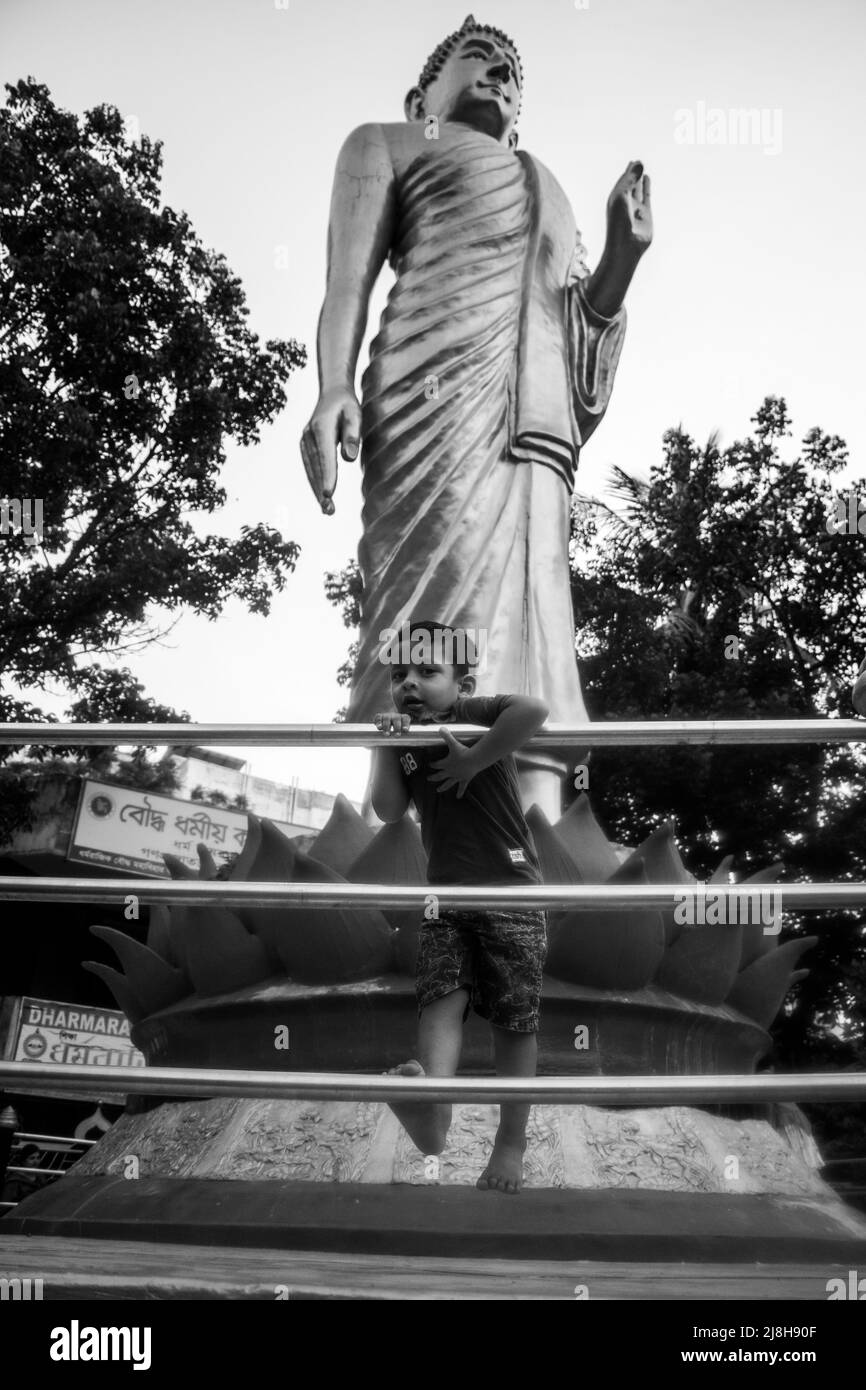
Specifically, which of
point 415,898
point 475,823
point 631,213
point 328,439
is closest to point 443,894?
point 415,898

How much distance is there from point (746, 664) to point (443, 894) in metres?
11.4

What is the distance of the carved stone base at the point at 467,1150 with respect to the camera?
223 centimetres

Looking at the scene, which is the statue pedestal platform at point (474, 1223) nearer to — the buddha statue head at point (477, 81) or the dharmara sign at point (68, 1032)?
the buddha statue head at point (477, 81)

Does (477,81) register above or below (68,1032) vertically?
above

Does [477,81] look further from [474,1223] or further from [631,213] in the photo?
[474,1223]

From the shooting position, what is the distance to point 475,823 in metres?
2.08

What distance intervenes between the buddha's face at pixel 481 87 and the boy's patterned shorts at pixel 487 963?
12.8ft

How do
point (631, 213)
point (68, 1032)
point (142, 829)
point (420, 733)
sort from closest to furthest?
1. point (420, 733)
2. point (631, 213)
3. point (68, 1032)
4. point (142, 829)

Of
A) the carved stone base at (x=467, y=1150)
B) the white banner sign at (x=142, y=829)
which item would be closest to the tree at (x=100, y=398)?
the white banner sign at (x=142, y=829)

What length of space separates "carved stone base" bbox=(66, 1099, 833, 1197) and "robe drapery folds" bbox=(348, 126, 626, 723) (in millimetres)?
1564

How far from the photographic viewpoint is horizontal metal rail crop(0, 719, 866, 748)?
6.04 ft

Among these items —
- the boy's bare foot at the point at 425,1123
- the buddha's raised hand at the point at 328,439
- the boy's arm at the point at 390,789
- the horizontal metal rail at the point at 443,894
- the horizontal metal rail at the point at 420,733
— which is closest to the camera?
the horizontal metal rail at the point at 443,894

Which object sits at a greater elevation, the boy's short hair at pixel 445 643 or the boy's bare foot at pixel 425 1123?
the boy's short hair at pixel 445 643

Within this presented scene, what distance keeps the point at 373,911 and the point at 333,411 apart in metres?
1.91
